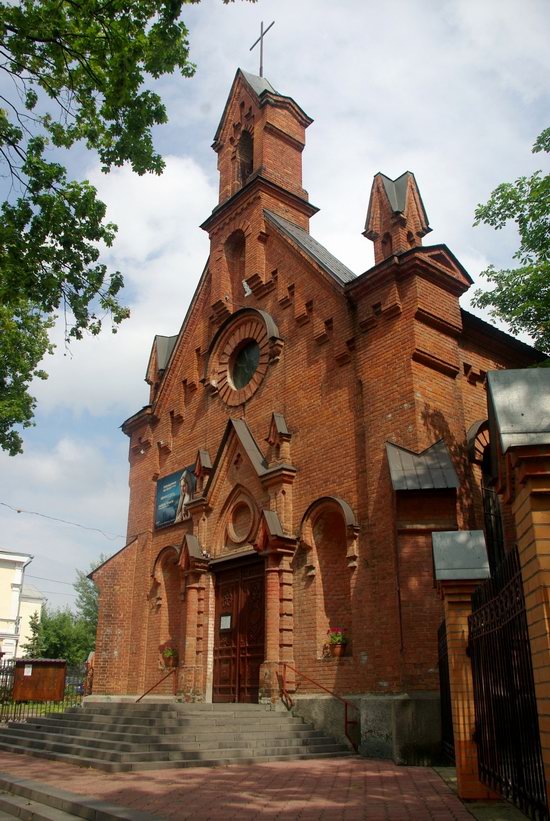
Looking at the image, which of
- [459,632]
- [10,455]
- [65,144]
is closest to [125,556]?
[10,455]

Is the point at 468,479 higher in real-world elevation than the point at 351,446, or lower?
lower

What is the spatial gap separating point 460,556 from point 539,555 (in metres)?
3.35

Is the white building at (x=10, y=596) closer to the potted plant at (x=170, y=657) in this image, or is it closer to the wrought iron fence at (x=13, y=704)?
the wrought iron fence at (x=13, y=704)

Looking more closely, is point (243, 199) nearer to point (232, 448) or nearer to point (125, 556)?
point (232, 448)

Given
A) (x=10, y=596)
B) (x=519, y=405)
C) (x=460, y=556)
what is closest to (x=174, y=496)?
(x=460, y=556)

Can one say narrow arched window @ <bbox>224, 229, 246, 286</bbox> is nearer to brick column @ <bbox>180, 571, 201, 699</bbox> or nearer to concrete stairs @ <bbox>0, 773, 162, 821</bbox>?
brick column @ <bbox>180, 571, 201, 699</bbox>

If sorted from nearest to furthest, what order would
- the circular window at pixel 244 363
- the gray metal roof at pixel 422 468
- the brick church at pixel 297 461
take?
the gray metal roof at pixel 422 468 → the brick church at pixel 297 461 → the circular window at pixel 244 363

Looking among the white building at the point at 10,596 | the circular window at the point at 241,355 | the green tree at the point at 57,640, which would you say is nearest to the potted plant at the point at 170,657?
the circular window at the point at 241,355

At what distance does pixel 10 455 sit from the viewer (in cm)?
2075

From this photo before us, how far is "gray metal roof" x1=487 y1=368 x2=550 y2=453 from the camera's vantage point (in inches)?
154

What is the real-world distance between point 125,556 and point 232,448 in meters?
5.14

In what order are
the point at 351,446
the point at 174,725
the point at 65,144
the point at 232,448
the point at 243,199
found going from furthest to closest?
the point at 243,199 → the point at 232,448 → the point at 351,446 → the point at 174,725 → the point at 65,144

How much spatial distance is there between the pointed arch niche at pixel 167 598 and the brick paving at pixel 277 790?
257 inches

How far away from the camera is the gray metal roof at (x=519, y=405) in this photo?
12.9ft
